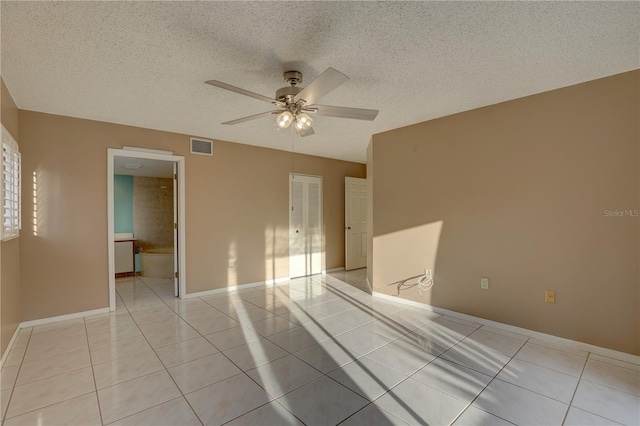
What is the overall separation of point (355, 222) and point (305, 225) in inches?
48.4

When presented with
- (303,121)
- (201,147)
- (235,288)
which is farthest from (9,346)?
(303,121)

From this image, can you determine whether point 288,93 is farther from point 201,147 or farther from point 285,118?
point 201,147

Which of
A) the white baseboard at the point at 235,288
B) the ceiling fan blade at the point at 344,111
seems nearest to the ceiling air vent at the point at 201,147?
the white baseboard at the point at 235,288

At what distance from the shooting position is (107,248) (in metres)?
3.79

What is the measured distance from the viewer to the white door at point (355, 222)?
20.8 feet

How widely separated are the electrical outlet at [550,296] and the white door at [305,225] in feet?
12.7

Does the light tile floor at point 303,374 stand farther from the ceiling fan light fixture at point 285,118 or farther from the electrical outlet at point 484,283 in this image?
the ceiling fan light fixture at point 285,118

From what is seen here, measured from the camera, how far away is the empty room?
189 centimetres

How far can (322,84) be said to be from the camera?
1986 mm

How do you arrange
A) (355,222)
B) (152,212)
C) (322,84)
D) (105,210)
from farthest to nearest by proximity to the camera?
(152,212)
(355,222)
(105,210)
(322,84)

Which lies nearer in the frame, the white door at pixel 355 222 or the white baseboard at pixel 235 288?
the white baseboard at pixel 235 288

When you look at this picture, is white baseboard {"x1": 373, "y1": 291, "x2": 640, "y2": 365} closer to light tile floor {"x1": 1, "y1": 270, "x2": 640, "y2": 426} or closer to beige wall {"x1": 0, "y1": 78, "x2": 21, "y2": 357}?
light tile floor {"x1": 1, "y1": 270, "x2": 640, "y2": 426}

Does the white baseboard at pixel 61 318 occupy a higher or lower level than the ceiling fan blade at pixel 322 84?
lower

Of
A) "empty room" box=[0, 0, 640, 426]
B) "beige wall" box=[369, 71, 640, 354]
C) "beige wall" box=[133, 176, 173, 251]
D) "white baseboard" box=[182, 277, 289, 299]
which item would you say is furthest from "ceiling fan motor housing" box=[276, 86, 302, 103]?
"beige wall" box=[133, 176, 173, 251]
